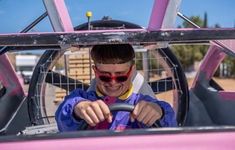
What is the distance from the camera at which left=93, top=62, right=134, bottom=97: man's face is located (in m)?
2.33

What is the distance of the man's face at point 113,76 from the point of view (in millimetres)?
2328

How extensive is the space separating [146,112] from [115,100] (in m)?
0.46

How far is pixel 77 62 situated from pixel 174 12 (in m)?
2.69

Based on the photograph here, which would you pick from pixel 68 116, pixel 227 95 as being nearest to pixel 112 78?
pixel 68 116

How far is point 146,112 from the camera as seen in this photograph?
204 centimetres

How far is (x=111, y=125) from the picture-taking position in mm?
2400

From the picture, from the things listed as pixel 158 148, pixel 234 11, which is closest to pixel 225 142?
pixel 158 148

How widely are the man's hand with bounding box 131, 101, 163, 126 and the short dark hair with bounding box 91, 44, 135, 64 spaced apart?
0.35m

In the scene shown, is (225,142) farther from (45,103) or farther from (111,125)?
(45,103)

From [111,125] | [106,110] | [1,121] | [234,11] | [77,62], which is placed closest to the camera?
[106,110]

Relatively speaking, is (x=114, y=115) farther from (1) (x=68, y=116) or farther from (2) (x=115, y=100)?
(1) (x=68, y=116)

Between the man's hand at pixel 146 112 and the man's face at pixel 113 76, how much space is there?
11.6 inches

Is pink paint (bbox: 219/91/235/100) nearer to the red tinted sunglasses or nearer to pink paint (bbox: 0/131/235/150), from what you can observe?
the red tinted sunglasses

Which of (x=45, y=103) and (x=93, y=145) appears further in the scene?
(x=45, y=103)
